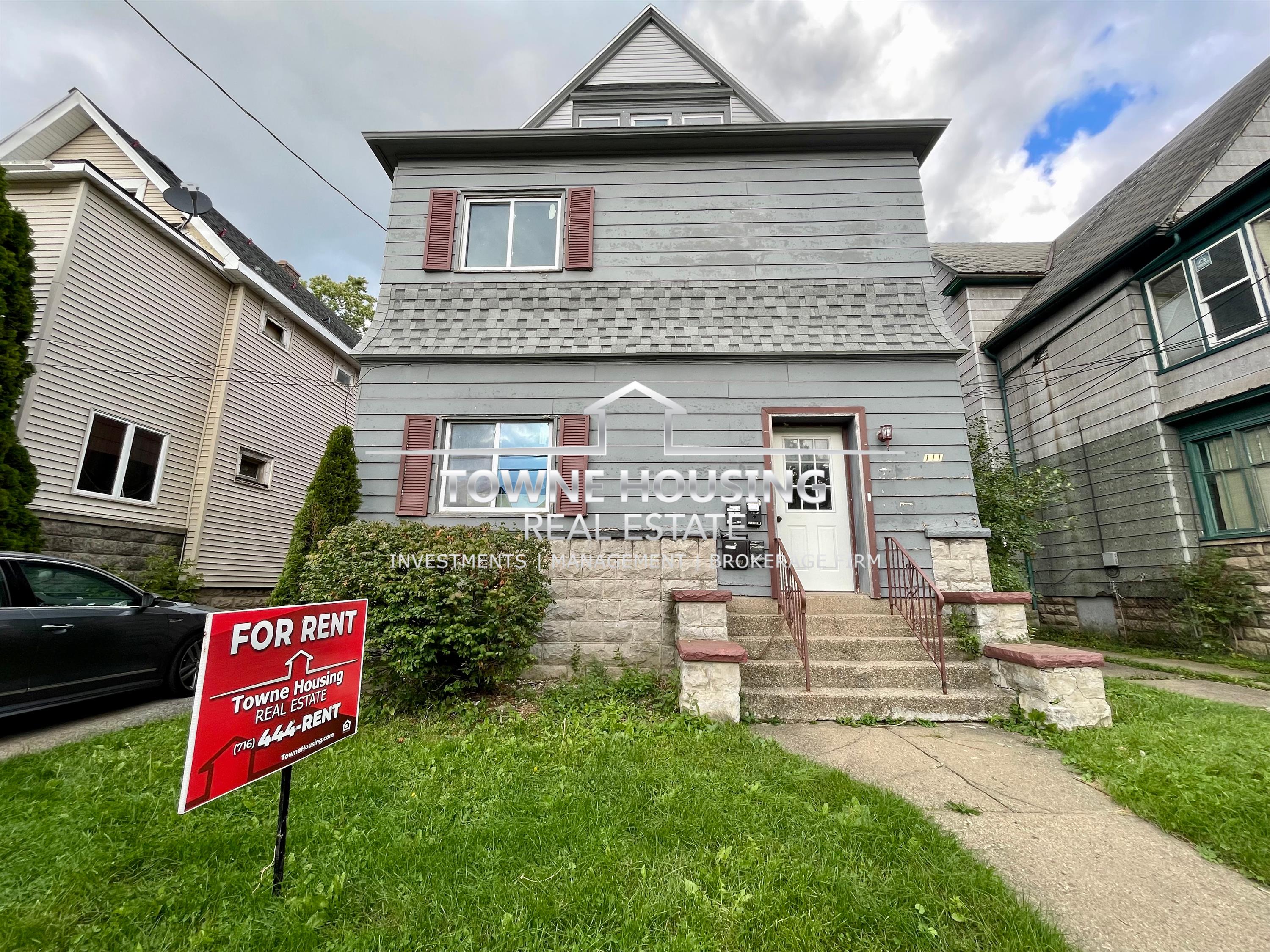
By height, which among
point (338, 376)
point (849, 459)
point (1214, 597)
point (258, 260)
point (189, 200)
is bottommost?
point (1214, 597)

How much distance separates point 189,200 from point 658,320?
8.20 meters

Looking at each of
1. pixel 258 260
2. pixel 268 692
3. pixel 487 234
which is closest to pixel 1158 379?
pixel 487 234

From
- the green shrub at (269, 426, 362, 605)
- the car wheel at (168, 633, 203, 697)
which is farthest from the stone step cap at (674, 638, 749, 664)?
the car wheel at (168, 633, 203, 697)

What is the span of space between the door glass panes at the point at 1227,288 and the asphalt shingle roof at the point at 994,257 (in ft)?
13.1

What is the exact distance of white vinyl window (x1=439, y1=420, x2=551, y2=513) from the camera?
600cm

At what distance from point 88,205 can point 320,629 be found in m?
10.4

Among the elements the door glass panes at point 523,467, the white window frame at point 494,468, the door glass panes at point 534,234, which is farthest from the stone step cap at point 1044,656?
the door glass panes at point 534,234

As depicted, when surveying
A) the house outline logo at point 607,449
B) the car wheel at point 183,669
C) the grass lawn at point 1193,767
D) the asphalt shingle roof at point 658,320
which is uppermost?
the asphalt shingle roof at point 658,320

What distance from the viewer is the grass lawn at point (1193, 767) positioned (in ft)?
7.93

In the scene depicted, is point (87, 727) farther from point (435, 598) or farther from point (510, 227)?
point (510, 227)

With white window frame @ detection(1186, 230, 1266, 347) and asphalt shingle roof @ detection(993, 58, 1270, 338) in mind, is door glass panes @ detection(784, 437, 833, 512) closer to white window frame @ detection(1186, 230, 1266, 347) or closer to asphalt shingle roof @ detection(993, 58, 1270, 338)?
white window frame @ detection(1186, 230, 1266, 347)

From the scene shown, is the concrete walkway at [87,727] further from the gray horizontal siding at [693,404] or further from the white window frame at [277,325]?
the white window frame at [277,325]

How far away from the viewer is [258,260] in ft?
37.9

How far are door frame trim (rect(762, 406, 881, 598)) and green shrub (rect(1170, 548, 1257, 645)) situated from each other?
5.34m
